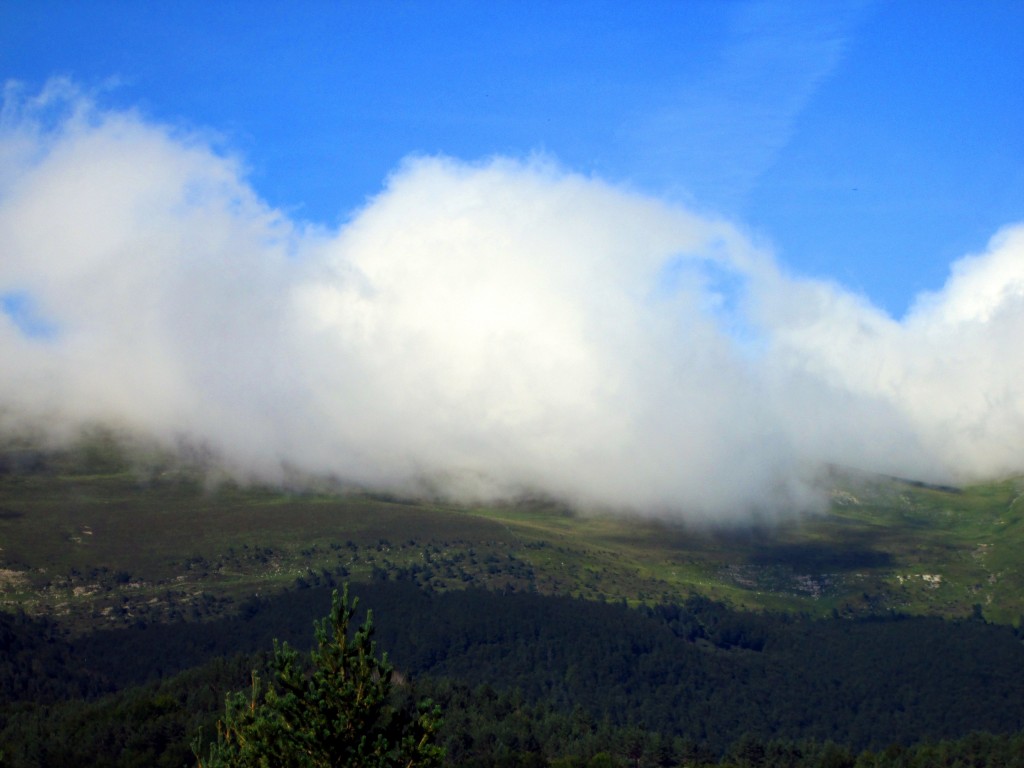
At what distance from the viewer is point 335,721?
5794cm

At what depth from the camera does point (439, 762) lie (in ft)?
193

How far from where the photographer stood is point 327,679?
58.6 metres

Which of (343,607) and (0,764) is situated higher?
(343,607)

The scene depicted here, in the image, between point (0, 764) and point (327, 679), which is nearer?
point (327, 679)

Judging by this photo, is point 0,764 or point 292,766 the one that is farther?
point 0,764

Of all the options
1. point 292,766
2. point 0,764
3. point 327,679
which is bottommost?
point 0,764

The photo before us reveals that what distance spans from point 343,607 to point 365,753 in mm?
7428

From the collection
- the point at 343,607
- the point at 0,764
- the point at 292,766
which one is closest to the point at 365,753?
the point at 292,766

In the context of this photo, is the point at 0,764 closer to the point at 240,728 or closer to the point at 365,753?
the point at 240,728

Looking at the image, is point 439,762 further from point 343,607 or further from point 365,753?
point 343,607

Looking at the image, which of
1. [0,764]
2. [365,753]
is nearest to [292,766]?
[365,753]

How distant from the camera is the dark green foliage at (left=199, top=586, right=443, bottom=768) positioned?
57.4 m

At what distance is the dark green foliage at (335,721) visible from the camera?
57438 millimetres

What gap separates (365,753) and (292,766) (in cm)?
366
